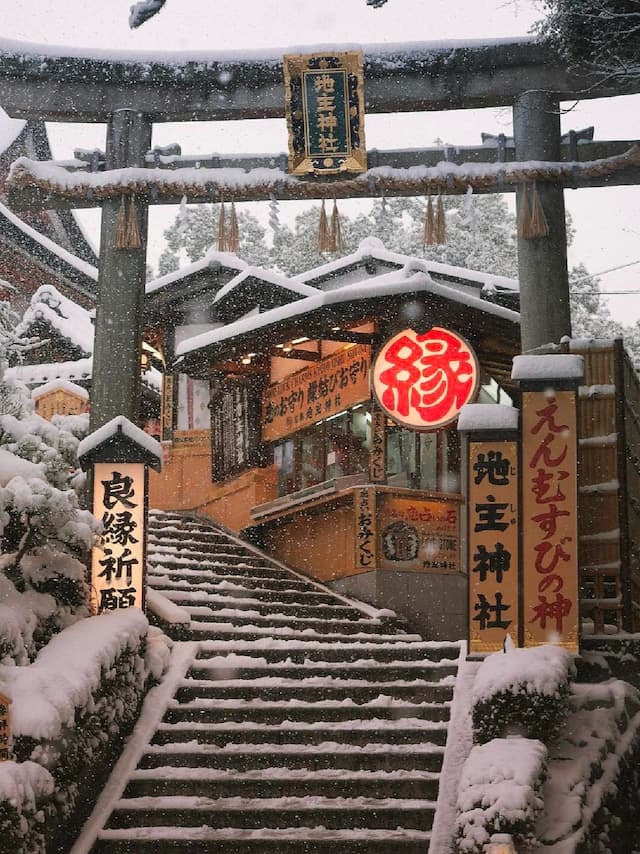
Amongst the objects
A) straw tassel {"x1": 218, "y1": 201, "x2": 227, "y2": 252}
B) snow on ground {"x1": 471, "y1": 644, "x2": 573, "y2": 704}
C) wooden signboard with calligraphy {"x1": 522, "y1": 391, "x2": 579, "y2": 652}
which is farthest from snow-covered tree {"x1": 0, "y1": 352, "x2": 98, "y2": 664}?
straw tassel {"x1": 218, "y1": 201, "x2": 227, "y2": 252}

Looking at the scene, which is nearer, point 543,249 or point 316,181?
point 543,249

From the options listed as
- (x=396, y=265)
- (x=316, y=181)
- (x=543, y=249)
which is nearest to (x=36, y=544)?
(x=316, y=181)

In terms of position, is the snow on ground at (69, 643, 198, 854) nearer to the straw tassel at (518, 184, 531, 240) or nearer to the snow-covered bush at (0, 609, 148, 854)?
the snow-covered bush at (0, 609, 148, 854)

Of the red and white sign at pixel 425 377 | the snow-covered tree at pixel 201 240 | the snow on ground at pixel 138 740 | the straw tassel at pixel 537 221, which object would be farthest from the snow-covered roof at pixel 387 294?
the snow-covered tree at pixel 201 240

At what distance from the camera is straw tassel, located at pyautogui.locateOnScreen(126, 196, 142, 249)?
605 inches

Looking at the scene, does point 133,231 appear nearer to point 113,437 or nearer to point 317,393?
point 113,437

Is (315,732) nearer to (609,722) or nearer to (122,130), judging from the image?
(609,722)

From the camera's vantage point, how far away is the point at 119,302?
15.5m

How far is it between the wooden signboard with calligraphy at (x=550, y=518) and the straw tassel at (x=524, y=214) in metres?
5.24

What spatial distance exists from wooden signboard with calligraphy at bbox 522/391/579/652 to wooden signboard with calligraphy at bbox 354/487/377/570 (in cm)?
699

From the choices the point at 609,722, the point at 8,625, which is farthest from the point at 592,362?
the point at 8,625

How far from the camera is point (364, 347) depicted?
19.1 metres

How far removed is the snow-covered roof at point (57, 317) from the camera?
26125 mm

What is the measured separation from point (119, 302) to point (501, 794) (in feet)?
32.1
